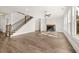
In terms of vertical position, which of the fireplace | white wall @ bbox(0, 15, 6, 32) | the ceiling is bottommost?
the fireplace

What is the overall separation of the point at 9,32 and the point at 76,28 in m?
1.29

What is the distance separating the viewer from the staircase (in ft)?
8.68

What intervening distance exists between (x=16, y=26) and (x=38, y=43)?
54 cm

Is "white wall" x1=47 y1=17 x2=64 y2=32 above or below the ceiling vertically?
below

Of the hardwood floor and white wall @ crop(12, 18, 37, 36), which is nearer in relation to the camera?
the hardwood floor

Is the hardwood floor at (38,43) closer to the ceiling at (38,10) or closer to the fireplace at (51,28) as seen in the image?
the fireplace at (51,28)

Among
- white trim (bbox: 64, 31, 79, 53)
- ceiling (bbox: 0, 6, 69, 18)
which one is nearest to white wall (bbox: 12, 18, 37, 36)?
ceiling (bbox: 0, 6, 69, 18)

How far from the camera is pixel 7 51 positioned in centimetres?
260

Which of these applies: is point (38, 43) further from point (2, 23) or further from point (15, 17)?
point (2, 23)

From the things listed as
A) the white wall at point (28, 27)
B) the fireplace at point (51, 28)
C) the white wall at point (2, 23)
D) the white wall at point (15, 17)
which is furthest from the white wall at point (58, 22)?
the white wall at point (2, 23)

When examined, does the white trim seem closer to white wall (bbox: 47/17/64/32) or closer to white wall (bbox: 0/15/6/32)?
white wall (bbox: 47/17/64/32)

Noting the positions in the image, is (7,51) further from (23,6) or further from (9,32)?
(23,6)

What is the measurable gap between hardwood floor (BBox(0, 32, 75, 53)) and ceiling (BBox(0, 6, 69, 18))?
395 millimetres
